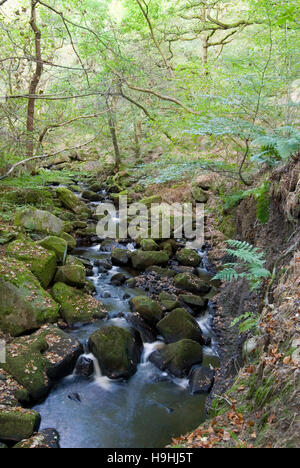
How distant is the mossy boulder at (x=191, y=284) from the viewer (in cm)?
788

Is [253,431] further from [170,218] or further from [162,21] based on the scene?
[162,21]

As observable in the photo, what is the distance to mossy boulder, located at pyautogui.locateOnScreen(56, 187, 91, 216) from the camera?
42.0 feet

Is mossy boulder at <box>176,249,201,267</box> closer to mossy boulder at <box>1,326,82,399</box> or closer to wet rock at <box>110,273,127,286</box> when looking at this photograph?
wet rock at <box>110,273,127,286</box>

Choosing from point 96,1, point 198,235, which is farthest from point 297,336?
point 96,1

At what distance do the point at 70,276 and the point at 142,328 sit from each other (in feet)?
7.30

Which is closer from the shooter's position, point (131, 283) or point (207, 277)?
point (131, 283)

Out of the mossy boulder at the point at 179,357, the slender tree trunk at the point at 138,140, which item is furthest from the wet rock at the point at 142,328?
the slender tree trunk at the point at 138,140

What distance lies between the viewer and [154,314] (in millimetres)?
6477

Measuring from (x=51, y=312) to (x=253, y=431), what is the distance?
4.67 meters

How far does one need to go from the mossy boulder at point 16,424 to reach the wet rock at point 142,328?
105 inches

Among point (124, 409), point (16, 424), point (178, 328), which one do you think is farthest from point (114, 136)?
point (16, 424)

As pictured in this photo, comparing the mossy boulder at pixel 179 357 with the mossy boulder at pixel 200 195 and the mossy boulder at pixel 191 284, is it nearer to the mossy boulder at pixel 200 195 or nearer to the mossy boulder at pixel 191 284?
the mossy boulder at pixel 191 284

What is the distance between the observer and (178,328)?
19.8ft

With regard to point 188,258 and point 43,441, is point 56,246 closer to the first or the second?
point 188,258
